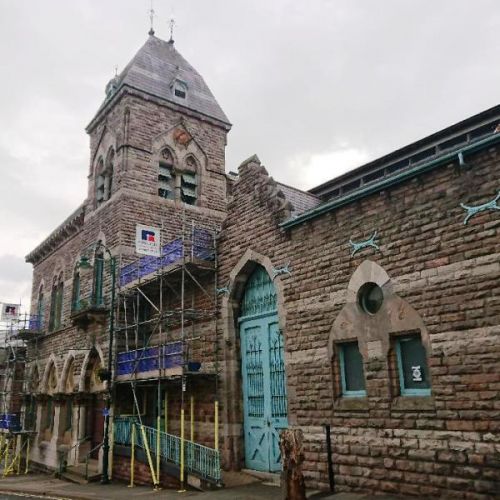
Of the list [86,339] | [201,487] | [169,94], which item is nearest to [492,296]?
[201,487]

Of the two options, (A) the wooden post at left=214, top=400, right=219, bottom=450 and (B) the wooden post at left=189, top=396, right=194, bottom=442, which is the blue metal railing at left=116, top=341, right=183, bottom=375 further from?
(A) the wooden post at left=214, top=400, right=219, bottom=450

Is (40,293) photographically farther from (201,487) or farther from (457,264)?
(457,264)

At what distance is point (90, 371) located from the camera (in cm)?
1881

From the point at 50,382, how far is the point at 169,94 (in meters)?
13.5

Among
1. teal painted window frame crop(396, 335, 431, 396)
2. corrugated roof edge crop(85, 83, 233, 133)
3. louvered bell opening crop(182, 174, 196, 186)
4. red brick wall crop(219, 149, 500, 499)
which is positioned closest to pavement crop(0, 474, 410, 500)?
red brick wall crop(219, 149, 500, 499)

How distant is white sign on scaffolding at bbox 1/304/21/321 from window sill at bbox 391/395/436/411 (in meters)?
22.0

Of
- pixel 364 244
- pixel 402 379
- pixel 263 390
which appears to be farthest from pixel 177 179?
pixel 402 379

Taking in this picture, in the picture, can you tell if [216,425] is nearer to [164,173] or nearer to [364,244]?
[364,244]

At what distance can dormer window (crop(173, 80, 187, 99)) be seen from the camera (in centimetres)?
2195

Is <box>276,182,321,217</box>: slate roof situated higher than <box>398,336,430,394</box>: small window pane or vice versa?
<box>276,182,321,217</box>: slate roof

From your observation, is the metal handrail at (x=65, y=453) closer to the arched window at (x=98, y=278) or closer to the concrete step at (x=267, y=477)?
the arched window at (x=98, y=278)

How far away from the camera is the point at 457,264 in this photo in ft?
28.0

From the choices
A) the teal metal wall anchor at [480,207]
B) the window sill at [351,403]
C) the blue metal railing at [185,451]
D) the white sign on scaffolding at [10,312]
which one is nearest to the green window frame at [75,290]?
the white sign on scaffolding at [10,312]

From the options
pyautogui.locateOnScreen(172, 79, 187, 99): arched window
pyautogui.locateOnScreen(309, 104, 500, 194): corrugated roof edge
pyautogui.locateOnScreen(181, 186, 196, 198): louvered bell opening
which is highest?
pyautogui.locateOnScreen(172, 79, 187, 99): arched window
